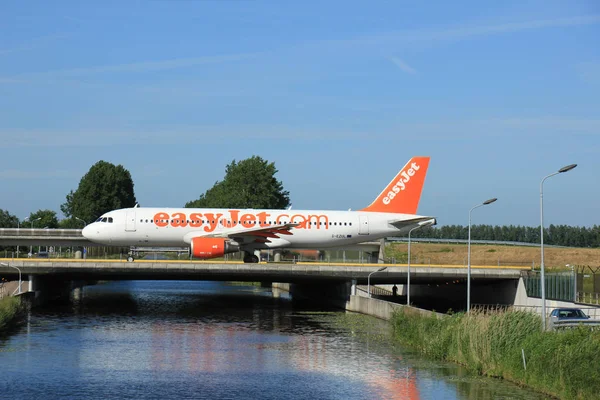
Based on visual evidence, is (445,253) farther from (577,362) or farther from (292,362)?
(577,362)

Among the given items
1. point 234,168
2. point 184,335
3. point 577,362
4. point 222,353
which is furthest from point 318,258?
point 234,168

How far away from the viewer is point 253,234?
82.8 metres

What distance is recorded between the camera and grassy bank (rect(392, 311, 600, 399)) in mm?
37688

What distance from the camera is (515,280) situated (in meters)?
95.1

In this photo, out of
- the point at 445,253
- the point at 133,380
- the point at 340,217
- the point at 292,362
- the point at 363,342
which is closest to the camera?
the point at 133,380

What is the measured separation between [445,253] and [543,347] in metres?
127

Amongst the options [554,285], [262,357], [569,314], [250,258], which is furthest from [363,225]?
[262,357]

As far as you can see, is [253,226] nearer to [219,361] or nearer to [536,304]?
[536,304]

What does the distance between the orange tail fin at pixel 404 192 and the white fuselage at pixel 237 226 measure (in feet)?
6.39

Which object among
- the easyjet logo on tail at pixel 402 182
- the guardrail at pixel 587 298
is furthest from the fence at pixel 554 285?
the easyjet logo on tail at pixel 402 182

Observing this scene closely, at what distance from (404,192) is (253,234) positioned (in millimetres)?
19249

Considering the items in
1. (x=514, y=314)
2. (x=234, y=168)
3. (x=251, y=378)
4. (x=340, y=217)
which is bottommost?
(x=251, y=378)

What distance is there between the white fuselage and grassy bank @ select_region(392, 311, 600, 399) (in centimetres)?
2735

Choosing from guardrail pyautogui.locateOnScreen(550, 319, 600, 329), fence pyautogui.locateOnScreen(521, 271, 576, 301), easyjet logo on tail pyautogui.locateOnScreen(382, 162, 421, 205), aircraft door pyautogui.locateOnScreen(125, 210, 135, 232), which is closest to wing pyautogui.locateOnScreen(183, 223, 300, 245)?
aircraft door pyautogui.locateOnScreen(125, 210, 135, 232)
